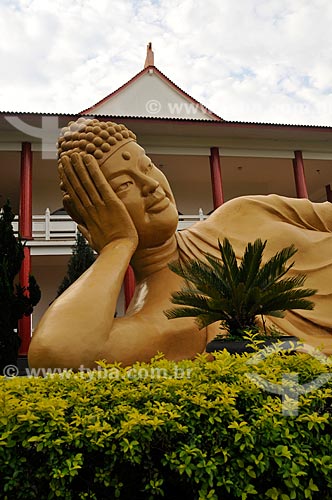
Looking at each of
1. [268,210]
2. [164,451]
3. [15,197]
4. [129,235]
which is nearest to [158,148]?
[15,197]

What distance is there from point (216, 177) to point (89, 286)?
358 inches

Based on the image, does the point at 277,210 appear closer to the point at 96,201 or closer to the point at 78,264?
the point at 96,201

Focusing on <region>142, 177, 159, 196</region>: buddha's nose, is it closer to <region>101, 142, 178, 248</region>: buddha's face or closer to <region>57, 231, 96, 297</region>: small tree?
<region>101, 142, 178, 248</region>: buddha's face

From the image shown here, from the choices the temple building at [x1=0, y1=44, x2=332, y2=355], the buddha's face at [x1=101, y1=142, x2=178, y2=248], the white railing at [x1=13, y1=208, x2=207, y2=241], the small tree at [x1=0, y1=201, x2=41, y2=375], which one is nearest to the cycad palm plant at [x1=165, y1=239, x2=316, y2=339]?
the buddha's face at [x1=101, y1=142, x2=178, y2=248]

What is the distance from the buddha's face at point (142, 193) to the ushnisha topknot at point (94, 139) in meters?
0.06

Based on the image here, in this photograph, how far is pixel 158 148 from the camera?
39.5 ft

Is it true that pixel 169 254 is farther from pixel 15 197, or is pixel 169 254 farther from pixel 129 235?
pixel 15 197

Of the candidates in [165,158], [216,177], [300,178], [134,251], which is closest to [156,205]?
[134,251]

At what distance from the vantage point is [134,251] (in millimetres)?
3820

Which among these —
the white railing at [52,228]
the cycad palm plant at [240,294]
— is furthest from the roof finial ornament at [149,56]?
the cycad palm plant at [240,294]

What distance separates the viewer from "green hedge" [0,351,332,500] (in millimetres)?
1817

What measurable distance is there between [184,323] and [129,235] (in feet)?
2.59

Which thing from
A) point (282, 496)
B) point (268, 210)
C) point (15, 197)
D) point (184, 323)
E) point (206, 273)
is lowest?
point (282, 496)

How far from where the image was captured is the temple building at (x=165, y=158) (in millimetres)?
10828
